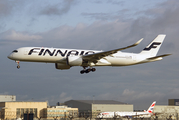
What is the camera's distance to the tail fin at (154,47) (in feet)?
220

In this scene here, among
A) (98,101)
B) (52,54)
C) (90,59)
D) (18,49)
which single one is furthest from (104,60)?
(98,101)

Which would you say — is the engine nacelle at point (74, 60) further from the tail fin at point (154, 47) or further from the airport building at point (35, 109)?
the airport building at point (35, 109)

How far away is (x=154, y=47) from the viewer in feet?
225

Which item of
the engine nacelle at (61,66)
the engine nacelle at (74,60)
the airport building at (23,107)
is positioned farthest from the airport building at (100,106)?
the engine nacelle at (74,60)

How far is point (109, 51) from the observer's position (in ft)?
184

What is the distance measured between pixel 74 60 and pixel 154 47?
21864mm

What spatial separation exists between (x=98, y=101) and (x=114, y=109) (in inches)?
501

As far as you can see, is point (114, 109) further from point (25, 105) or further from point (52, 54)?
point (52, 54)

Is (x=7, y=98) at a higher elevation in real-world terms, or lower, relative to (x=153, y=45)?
lower

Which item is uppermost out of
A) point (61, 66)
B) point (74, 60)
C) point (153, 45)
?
point (153, 45)

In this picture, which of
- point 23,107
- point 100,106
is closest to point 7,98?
point 23,107

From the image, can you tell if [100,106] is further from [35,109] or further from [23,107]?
[23,107]

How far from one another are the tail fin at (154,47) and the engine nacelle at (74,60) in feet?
55.2

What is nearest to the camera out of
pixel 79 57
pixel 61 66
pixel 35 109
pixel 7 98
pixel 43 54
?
pixel 43 54
